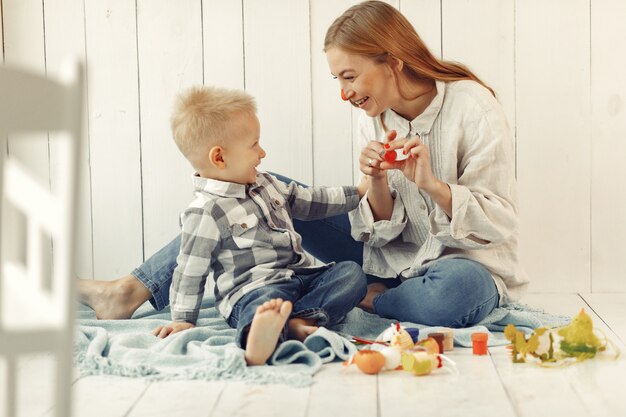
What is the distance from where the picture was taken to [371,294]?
2.02m

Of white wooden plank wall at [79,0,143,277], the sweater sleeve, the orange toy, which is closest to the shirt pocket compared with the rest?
the sweater sleeve

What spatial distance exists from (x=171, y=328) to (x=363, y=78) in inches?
24.3

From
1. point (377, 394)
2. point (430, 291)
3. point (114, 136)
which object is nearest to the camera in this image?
point (377, 394)

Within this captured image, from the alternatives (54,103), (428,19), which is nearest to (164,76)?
(428,19)

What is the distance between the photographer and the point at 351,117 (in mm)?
2283

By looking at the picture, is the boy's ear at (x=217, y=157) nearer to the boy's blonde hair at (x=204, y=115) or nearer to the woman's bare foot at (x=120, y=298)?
the boy's blonde hair at (x=204, y=115)

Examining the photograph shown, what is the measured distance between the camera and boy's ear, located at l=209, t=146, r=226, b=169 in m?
1.77

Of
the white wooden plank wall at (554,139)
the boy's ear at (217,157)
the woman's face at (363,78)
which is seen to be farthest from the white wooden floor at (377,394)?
the white wooden plank wall at (554,139)

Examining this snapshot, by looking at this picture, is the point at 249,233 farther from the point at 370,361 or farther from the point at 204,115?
the point at 370,361

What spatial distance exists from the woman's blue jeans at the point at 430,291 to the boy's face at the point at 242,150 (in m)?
0.25

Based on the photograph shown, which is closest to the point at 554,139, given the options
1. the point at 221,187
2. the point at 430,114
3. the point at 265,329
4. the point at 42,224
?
the point at 430,114

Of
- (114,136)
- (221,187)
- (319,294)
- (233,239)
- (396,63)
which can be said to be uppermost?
(396,63)

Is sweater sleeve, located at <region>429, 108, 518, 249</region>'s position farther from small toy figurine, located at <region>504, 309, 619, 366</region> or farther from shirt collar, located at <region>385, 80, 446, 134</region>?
small toy figurine, located at <region>504, 309, 619, 366</region>

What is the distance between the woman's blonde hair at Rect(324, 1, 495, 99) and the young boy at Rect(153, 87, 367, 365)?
0.23 metres
